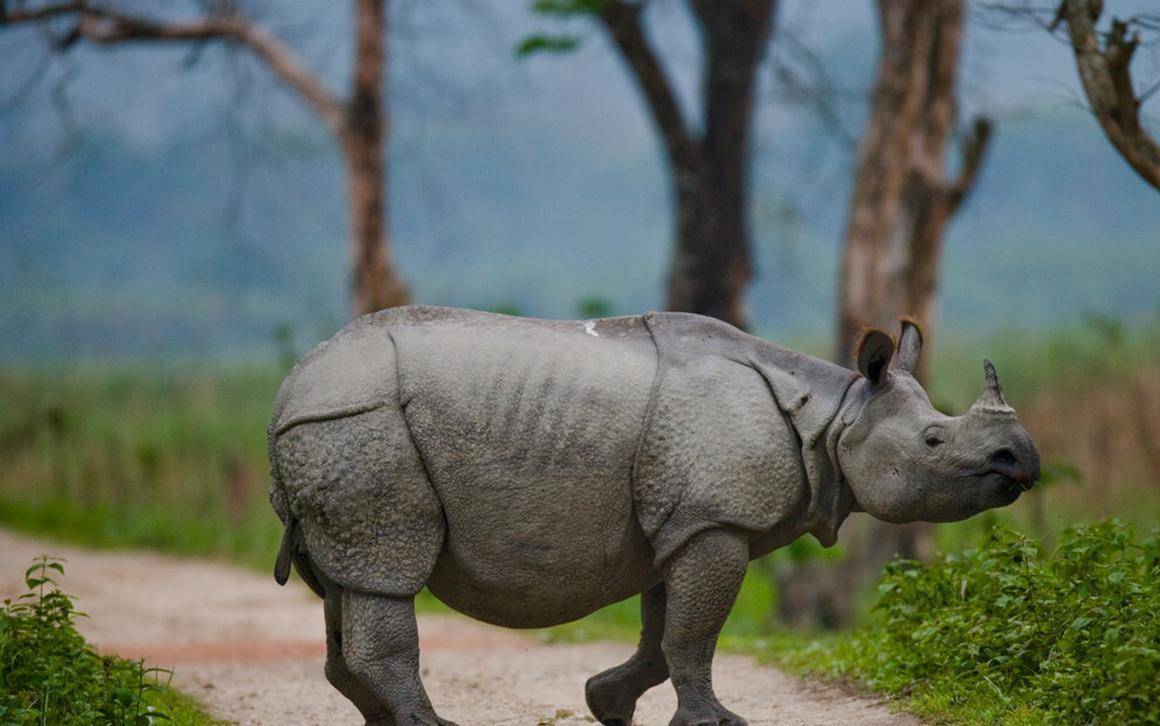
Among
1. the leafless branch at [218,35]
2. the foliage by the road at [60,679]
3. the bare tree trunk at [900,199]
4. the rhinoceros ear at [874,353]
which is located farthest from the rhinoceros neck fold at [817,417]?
the leafless branch at [218,35]

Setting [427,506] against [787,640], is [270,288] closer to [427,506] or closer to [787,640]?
[787,640]

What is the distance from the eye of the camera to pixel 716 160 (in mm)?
14648

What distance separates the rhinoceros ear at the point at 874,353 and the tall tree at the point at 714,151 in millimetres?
8685

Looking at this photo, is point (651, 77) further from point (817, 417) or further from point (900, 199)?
point (817, 417)

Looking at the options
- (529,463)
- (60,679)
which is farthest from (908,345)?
(60,679)

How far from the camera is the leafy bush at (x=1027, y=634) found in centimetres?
512

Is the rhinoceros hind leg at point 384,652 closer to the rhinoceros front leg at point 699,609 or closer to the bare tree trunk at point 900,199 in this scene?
the rhinoceros front leg at point 699,609

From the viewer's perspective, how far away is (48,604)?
20.3 feet

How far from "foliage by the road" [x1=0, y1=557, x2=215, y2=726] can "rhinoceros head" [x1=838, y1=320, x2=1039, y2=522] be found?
2.76 meters

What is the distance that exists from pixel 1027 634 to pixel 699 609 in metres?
1.52

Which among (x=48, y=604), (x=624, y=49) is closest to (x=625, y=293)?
(x=624, y=49)

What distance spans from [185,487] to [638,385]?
478 inches

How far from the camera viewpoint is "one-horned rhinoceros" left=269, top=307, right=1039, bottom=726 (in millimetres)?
5207

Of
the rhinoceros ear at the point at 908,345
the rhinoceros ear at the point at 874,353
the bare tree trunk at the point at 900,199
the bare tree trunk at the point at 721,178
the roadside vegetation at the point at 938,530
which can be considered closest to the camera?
the rhinoceros ear at the point at 874,353
